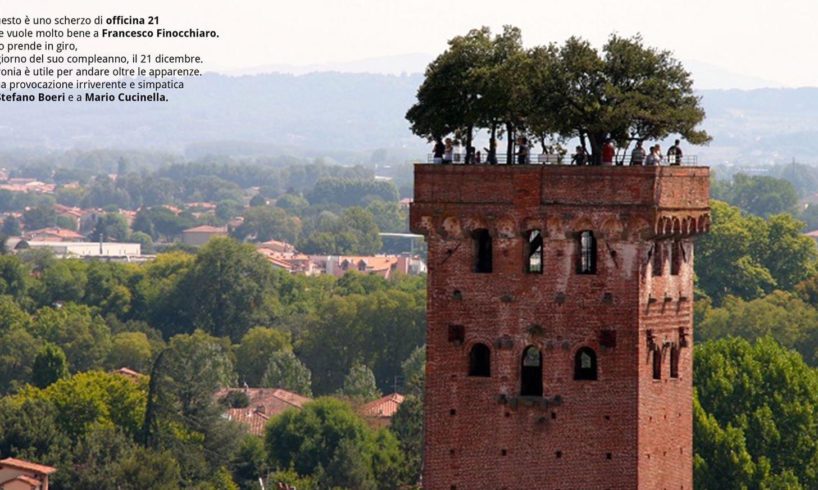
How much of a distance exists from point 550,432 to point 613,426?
890 millimetres

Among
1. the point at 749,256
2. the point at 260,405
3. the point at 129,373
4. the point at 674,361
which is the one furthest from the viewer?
the point at 749,256

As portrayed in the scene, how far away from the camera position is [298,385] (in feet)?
458

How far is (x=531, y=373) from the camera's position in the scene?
147 ft

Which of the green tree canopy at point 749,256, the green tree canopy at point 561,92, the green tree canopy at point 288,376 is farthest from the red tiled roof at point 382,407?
the green tree canopy at point 561,92

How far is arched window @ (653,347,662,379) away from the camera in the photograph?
1773 inches

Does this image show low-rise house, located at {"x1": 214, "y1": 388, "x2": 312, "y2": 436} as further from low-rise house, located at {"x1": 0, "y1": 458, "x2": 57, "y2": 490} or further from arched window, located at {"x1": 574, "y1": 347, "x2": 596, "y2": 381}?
arched window, located at {"x1": 574, "y1": 347, "x2": 596, "y2": 381}

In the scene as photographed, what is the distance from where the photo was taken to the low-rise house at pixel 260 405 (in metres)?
122

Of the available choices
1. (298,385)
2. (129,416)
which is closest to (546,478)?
(129,416)

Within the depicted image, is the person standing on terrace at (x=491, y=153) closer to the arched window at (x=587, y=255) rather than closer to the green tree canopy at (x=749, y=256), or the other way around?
the arched window at (x=587, y=255)

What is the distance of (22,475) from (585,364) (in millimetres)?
57600

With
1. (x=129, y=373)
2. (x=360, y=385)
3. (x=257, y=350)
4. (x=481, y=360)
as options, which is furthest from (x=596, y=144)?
(x=257, y=350)

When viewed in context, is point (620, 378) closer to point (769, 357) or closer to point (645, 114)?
point (645, 114)

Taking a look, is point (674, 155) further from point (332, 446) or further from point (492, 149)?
point (332, 446)

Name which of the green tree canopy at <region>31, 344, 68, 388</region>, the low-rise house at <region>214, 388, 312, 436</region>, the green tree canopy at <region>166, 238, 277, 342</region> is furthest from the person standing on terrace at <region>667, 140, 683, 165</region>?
the green tree canopy at <region>166, 238, 277, 342</region>
